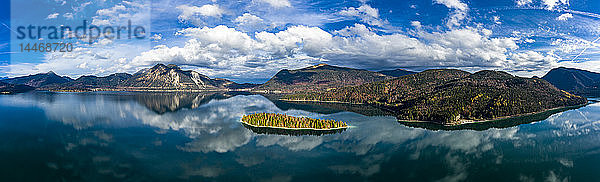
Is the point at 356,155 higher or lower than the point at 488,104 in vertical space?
lower

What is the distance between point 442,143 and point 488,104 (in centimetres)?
10047

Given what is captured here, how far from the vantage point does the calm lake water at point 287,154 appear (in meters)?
68.9

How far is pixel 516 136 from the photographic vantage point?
119562 millimetres

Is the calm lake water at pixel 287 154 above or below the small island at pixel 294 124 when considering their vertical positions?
below

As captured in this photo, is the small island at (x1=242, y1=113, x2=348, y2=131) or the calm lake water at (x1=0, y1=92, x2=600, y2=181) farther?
the small island at (x1=242, y1=113, x2=348, y2=131)

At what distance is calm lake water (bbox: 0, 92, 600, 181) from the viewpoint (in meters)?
68.9

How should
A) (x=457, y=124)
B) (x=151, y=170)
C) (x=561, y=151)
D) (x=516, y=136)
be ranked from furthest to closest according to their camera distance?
(x=457, y=124), (x=516, y=136), (x=561, y=151), (x=151, y=170)

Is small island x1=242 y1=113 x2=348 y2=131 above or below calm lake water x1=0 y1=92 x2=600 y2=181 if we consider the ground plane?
above

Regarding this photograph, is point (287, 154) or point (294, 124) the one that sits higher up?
point (294, 124)

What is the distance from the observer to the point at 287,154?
8656 centimetres

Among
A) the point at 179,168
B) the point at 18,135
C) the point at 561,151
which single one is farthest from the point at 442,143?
the point at 18,135

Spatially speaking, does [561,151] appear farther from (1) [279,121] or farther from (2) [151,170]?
(2) [151,170]

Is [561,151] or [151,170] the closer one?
[151,170]

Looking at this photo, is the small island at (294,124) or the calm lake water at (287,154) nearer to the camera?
the calm lake water at (287,154)
